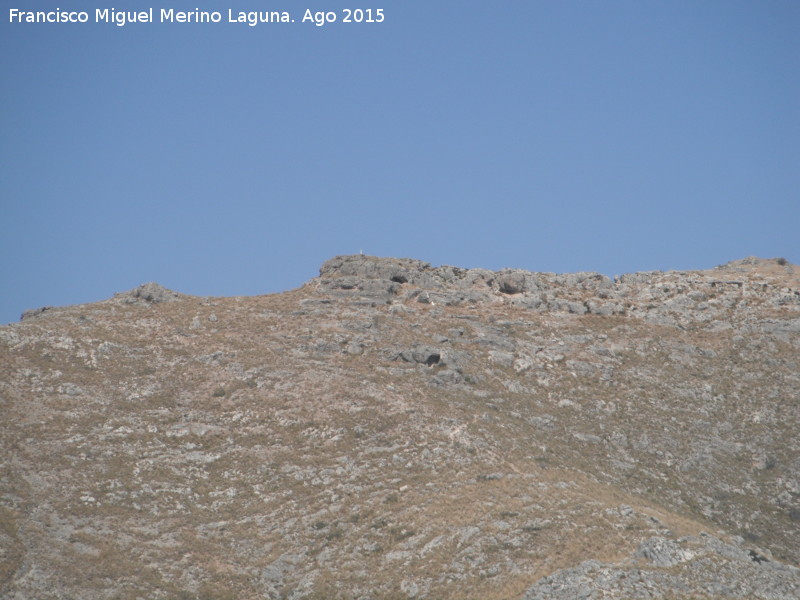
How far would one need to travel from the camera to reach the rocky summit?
4850 centimetres

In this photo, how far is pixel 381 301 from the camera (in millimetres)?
91125

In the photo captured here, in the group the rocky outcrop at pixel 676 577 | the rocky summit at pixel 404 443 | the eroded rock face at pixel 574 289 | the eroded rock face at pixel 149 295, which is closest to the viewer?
the rocky outcrop at pixel 676 577

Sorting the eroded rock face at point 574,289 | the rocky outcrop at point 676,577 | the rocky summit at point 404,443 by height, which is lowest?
the rocky outcrop at point 676,577

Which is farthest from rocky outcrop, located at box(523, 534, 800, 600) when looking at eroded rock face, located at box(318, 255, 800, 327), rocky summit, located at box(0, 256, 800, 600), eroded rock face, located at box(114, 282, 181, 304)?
eroded rock face, located at box(114, 282, 181, 304)

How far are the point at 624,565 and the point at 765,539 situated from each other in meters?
17.1

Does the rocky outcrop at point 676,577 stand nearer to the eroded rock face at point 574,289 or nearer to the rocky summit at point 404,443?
the rocky summit at point 404,443

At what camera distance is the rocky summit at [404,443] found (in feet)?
159

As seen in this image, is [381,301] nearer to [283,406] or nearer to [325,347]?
[325,347]

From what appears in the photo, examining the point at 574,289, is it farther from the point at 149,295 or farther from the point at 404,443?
the point at 149,295

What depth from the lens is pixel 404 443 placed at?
63.2m

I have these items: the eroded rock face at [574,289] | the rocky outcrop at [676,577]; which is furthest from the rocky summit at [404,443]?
the eroded rock face at [574,289]

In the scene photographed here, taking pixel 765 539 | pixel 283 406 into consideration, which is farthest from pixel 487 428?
pixel 765 539

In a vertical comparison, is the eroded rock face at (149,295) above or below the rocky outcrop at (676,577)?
above

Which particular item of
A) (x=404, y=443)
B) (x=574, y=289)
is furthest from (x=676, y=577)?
(x=574, y=289)
